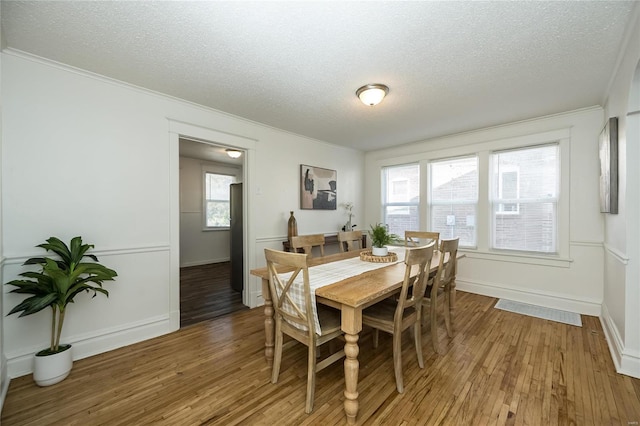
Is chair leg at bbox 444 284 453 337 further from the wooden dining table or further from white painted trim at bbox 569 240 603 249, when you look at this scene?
white painted trim at bbox 569 240 603 249

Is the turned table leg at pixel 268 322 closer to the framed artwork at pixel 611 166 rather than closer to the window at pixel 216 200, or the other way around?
the framed artwork at pixel 611 166

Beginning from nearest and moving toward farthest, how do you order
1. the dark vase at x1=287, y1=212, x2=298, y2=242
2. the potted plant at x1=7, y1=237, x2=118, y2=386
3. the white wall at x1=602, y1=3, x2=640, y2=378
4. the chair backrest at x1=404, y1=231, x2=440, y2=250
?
the potted plant at x1=7, y1=237, x2=118, y2=386 → the white wall at x1=602, y1=3, x2=640, y2=378 → the chair backrest at x1=404, y1=231, x2=440, y2=250 → the dark vase at x1=287, y1=212, x2=298, y2=242

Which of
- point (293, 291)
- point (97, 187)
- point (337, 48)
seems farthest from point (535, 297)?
point (97, 187)

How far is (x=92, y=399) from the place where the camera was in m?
1.76

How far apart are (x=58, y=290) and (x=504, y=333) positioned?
3926 millimetres

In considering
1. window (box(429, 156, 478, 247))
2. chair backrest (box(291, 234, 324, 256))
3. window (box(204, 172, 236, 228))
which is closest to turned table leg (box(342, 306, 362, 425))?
chair backrest (box(291, 234, 324, 256))

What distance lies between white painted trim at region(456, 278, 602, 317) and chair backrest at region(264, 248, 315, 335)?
3.35 m

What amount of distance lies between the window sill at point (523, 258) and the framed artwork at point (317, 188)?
232cm

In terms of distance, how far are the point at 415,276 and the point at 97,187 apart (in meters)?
2.87

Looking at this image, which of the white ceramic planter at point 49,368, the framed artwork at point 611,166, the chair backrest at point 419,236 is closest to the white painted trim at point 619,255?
the framed artwork at point 611,166

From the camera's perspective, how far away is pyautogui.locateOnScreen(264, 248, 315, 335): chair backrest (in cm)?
160

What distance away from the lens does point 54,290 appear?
6.18 ft

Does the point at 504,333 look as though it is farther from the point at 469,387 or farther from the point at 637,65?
the point at 637,65

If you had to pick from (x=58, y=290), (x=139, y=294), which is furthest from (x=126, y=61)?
(x=139, y=294)
